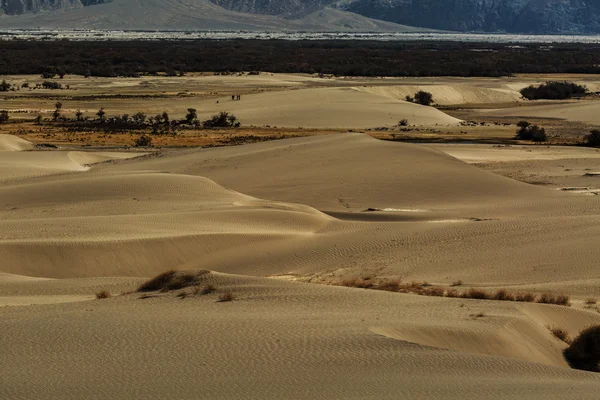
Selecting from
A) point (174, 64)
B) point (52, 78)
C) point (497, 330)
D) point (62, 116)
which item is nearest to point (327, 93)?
point (62, 116)

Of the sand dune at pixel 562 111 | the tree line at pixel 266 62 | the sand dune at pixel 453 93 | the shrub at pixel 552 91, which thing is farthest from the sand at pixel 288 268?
the tree line at pixel 266 62

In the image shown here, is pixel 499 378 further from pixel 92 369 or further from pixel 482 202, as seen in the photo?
pixel 482 202

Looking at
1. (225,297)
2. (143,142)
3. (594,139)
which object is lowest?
(143,142)

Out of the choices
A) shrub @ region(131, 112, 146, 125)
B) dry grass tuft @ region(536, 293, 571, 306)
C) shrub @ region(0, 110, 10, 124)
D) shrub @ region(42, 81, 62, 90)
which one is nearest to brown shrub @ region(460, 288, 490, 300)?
dry grass tuft @ region(536, 293, 571, 306)

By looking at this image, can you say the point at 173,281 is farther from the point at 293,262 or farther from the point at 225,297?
the point at 293,262

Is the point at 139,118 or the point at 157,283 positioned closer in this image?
the point at 157,283

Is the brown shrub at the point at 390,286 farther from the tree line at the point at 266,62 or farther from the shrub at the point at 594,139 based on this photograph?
the tree line at the point at 266,62

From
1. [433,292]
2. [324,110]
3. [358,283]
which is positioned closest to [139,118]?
[324,110]

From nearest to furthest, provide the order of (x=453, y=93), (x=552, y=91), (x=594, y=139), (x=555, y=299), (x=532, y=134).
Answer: (x=555, y=299)
(x=594, y=139)
(x=532, y=134)
(x=453, y=93)
(x=552, y=91)
